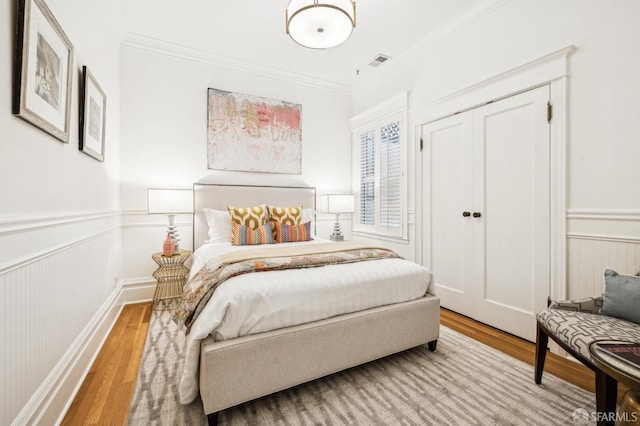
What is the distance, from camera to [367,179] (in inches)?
164

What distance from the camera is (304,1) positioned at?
6.46ft

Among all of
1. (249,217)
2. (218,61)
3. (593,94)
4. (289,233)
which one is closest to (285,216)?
(289,233)

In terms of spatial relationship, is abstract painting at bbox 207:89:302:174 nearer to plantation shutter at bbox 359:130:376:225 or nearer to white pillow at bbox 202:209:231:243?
white pillow at bbox 202:209:231:243

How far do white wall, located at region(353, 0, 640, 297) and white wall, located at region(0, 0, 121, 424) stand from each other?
10.0ft

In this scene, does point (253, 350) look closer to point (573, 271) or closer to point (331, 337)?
point (331, 337)

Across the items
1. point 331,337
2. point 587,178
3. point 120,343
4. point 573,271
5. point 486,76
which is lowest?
point 120,343

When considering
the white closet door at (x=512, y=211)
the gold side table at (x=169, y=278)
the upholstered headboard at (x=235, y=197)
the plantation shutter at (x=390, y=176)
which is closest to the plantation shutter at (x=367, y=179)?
the plantation shutter at (x=390, y=176)

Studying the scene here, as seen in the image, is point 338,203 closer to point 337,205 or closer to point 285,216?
point 337,205

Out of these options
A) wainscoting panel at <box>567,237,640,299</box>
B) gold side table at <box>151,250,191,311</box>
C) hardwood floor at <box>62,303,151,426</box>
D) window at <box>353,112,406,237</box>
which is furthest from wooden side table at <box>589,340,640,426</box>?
gold side table at <box>151,250,191,311</box>

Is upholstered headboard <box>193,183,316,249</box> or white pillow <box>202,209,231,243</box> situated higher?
upholstered headboard <box>193,183,316,249</box>

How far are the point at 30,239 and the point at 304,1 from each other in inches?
80.4

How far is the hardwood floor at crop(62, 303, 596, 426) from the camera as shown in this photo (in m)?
1.50

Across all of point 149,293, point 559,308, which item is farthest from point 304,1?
point 149,293

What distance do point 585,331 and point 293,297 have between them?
143cm
